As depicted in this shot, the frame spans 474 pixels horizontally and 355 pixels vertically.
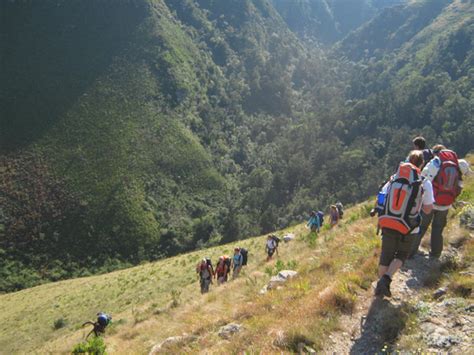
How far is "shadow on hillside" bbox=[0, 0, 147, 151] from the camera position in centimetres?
8156

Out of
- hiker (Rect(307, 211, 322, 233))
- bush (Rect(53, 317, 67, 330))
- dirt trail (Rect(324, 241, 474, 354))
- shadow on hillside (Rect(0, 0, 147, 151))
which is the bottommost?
bush (Rect(53, 317, 67, 330))

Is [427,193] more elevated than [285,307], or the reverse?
[427,193]

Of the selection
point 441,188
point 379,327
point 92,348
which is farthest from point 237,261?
point 379,327

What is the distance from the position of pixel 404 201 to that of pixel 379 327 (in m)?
2.08

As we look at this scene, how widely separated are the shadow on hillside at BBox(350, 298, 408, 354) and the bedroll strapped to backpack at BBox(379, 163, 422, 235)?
131 centimetres

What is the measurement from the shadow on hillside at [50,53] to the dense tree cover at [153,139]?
0.40 meters

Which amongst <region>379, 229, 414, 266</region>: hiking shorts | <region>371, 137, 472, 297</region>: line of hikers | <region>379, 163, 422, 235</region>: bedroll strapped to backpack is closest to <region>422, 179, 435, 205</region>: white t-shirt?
<region>371, 137, 472, 297</region>: line of hikers

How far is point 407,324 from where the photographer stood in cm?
560

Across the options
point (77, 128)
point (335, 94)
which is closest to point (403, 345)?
point (77, 128)

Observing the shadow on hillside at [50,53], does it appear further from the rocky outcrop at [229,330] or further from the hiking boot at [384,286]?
the hiking boot at [384,286]

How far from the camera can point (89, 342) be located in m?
7.86

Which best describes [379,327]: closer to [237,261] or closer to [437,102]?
[237,261]

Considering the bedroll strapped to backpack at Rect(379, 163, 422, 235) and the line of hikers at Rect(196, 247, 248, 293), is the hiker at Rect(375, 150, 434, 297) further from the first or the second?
the line of hikers at Rect(196, 247, 248, 293)

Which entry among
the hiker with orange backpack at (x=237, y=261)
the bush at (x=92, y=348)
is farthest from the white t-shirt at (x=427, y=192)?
the hiker with orange backpack at (x=237, y=261)
